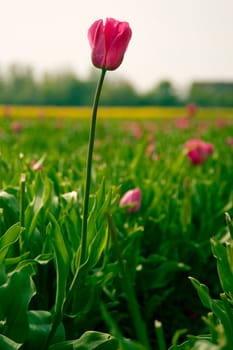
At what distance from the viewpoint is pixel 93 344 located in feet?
A: 3.52

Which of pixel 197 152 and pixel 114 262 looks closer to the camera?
pixel 114 262

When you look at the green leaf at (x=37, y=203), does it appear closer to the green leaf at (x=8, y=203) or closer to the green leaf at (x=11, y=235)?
the green leaf at (x=8, y=203)

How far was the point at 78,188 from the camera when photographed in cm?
183

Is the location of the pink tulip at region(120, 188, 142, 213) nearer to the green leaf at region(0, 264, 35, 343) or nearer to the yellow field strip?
the green leaf at region(0, 264, 35, 343)

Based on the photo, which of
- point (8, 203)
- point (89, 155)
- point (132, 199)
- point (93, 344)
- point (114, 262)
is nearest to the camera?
point (89, 155)

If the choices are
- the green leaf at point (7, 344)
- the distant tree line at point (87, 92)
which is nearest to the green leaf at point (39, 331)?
the green leaf at point (7, 344)


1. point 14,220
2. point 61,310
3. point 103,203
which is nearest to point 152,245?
point 14,220

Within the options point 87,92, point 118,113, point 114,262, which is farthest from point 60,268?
point 87,92

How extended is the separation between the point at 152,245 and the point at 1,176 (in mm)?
584

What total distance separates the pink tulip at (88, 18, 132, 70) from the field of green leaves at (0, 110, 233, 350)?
0.25 meters

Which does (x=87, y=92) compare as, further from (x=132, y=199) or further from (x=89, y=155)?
(x=89, y=155)

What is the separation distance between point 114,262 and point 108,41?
28.4 inches

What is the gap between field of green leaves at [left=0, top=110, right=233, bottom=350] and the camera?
3.45 feet

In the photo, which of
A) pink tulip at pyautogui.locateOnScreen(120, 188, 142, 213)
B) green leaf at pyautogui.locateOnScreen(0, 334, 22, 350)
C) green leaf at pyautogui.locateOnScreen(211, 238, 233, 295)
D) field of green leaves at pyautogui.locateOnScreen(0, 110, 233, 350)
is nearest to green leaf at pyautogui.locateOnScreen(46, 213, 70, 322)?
field of green leaves at pyautogui.locateOnScreen(0, 110, 233, 350)
